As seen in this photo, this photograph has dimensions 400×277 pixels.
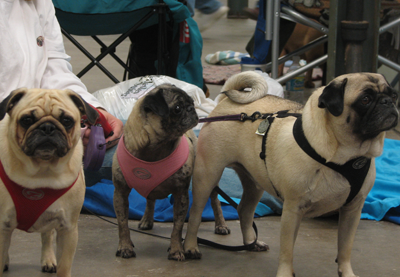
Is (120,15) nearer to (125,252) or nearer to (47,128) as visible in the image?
(125,252)

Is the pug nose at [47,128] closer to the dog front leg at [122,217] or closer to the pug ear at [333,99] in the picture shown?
the dog front leg at [122,217]

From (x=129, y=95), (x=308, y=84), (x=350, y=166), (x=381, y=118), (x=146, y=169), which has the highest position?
(x=381, y=118)

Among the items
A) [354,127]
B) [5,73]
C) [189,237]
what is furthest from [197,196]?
[5,73]

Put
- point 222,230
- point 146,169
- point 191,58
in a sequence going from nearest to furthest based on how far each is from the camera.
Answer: point 146,169 → point 222,230 → point 191,58

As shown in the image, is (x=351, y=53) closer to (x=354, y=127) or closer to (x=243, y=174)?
(x=243, y=174)

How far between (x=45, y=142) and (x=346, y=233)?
5.00 feet

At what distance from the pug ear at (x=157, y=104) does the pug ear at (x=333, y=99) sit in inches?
32.8

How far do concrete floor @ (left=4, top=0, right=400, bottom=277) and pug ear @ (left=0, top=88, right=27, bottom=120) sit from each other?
1.00m

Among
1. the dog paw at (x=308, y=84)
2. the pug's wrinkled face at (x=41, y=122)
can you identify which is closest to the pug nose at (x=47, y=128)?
the pug's wrinkled face at (x=41, y=122)

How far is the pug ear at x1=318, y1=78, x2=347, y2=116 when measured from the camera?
7.05ft

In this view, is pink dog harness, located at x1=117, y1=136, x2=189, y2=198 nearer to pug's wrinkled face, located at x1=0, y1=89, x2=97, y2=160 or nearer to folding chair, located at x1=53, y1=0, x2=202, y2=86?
pug's wrinkled face, located at x1=0, y1=89, x2=97, y2=160

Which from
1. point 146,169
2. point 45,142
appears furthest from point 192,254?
point 45,142

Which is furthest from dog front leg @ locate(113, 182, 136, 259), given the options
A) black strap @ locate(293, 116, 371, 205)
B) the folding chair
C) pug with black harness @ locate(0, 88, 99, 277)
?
the folding chair

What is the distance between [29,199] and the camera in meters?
2.08
